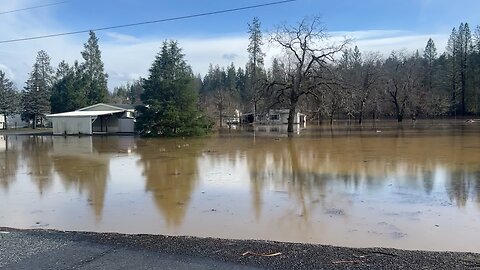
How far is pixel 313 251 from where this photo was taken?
5.48m

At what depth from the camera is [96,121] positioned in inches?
2028

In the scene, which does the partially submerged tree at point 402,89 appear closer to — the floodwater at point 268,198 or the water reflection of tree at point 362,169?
the water reflection of tree at point 362,169

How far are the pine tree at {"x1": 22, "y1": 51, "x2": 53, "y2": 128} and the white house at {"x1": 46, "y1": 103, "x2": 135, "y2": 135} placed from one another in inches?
738

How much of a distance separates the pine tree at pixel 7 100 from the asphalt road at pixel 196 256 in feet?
226

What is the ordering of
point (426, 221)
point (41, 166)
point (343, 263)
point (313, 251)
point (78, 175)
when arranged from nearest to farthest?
1. point (343, 263)
2. point (313, 251)
3. point (426, 221)
4. point (78, 175)
5. point (41, 166)

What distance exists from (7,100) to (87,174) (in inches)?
2334

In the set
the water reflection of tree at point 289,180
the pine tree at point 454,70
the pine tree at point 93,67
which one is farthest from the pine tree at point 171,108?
the pine tree at point 454,70

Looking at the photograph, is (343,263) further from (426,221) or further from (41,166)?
(41,166)

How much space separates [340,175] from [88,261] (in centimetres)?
1114

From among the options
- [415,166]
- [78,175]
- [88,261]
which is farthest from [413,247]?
[78,175]

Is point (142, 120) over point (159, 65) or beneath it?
beneath

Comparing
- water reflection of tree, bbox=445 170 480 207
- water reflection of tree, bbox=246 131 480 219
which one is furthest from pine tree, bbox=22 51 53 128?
water reflection of tree, bbox=445 170 480 207

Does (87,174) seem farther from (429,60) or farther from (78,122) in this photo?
(429,60)

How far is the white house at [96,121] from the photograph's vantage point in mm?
47406
